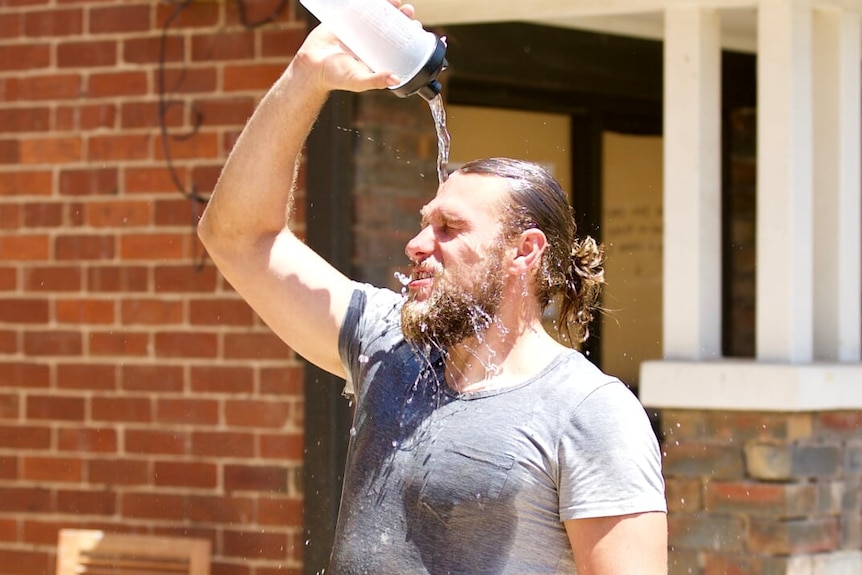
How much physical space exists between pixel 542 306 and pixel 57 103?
121 inches

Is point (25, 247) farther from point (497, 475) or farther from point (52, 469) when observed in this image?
point (497, 475)

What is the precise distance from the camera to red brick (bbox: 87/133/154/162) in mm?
5070

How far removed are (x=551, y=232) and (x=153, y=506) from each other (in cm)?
281

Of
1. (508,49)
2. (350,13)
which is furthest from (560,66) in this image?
(350,13)

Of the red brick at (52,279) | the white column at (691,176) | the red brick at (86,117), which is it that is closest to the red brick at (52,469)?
the red brick at (52,279)

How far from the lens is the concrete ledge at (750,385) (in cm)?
436

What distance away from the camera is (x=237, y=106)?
4.94 metres

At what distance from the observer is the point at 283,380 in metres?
4.86

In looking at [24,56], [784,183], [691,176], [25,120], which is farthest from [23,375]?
[784,183]

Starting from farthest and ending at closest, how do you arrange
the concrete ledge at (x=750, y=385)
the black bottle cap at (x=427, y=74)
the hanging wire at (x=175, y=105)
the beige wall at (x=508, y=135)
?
the beige wall at (x=508, y=135) → the hanging wire at (x=175, y=105) → the concrete ledge at (x=750, y=385) → the black bottle cap at (x=427, y=74)

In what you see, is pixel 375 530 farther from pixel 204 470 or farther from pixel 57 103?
pixel 57 103

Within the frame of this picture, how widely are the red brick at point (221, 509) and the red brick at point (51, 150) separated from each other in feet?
4.11

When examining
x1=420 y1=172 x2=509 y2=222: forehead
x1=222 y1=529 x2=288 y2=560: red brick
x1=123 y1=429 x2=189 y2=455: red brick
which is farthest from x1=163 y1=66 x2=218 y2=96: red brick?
x1=420 y1=172 x2=509 y2=222: forehead

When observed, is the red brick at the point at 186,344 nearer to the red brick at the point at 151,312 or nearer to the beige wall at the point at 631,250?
the red brick at the point at 151,312
